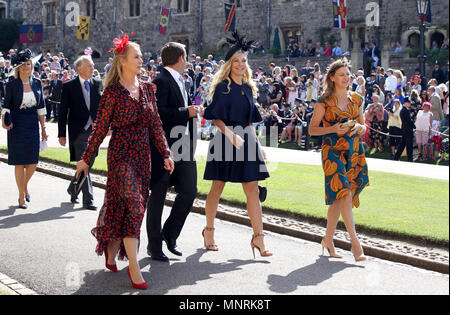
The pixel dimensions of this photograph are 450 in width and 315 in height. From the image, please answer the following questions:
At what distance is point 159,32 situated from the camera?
4522cm

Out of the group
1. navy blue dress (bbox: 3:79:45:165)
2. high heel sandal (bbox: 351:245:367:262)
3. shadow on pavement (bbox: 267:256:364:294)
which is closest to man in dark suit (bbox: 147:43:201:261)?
shadow on pavement (bbox: 267:256:364:294)

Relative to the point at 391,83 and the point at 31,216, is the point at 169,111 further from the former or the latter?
the point at 391,83

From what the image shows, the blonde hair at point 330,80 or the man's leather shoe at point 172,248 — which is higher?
the blonde hair at point 330,80

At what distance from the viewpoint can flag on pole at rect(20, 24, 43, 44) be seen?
53000 mm

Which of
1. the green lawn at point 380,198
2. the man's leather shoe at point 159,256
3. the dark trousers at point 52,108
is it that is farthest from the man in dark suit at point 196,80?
the man's leather shoe at point 159,256

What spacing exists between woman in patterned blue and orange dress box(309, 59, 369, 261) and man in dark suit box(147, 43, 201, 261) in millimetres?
1306

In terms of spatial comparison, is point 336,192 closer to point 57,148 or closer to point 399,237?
point 399,237

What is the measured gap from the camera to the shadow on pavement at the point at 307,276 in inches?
227

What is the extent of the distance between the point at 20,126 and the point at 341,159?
509 cm

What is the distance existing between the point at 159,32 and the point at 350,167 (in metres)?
39.5

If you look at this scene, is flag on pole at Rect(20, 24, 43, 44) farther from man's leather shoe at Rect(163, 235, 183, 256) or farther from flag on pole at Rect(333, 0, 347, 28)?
man's leather shoe at Rect(163, 235, 183, 256)

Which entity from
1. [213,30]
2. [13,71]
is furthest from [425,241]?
[213,30]

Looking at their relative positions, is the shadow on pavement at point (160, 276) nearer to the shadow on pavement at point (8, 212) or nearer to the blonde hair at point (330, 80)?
the blonde hair at point (330, 80)

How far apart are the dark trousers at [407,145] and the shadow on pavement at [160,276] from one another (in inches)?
445
